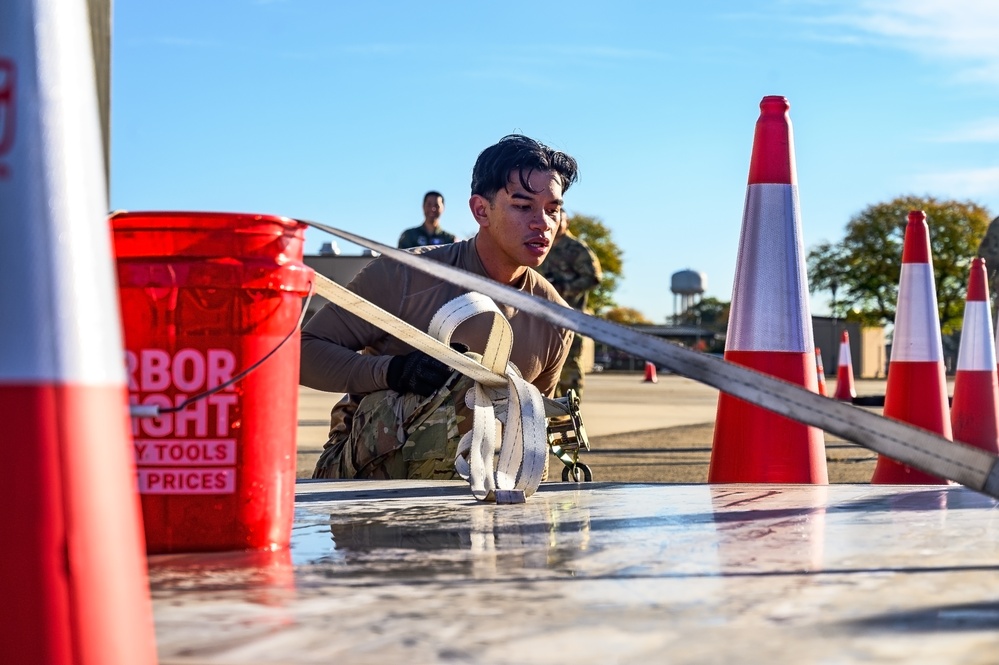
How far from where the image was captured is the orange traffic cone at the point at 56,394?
1062mm

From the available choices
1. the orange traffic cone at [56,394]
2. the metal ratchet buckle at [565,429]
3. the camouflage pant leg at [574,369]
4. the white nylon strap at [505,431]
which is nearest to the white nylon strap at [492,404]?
the white nylon strap at [505,431]

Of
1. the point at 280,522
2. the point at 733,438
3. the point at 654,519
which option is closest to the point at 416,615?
the point at 280,522

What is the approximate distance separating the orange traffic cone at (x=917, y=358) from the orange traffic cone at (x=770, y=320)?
2482mm

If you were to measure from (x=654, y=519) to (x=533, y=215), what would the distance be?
2.41 meters

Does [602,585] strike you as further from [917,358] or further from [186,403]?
[917,358]

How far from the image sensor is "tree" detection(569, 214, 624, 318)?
231ft

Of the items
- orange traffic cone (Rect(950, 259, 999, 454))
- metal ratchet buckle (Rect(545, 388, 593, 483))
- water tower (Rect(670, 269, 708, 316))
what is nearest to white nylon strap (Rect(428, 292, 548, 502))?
metal ratchet buckle (Rect(545, 388, 593, 483))

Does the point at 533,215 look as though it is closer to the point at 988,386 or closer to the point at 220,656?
the point at 220,656

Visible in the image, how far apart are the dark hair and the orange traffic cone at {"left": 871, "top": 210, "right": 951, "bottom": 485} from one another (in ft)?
8.00

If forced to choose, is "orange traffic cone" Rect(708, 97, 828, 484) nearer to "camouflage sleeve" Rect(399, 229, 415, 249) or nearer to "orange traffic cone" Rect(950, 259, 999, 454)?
"orange traffic cone" Rect(950, 259, 999, 454)

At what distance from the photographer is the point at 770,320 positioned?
3.97m

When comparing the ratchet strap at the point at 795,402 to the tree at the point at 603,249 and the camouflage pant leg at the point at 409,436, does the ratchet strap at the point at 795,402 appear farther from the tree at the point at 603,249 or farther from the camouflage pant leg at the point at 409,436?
the tree at the point at 603,249

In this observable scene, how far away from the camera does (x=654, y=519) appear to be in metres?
2.14

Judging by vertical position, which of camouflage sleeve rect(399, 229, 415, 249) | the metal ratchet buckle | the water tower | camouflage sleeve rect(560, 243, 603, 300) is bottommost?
the metal ratchet buckle
